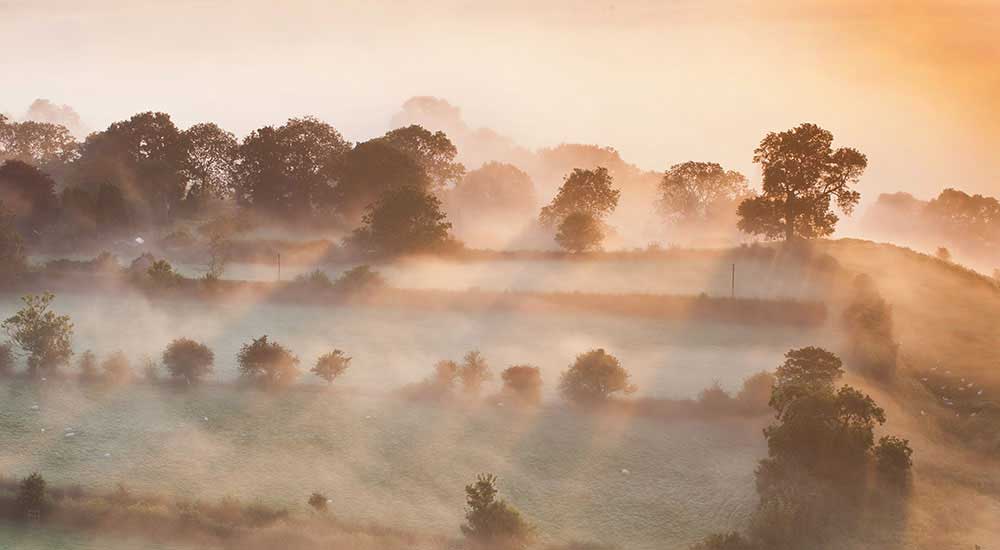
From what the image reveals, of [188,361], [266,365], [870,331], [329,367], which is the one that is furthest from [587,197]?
[188,361]

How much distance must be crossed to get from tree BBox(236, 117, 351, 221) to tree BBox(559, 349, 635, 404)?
7097 cm

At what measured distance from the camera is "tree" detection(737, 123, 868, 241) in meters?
78.0

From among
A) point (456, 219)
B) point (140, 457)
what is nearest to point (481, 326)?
point (140, 457)

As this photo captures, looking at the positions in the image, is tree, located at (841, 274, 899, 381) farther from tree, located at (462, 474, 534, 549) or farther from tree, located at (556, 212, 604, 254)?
tree, located at (462, 474, 534, 549)

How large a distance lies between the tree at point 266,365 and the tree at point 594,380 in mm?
Result: 17185

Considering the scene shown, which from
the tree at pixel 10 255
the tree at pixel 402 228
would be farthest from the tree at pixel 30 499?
the tree at pixel 402 228

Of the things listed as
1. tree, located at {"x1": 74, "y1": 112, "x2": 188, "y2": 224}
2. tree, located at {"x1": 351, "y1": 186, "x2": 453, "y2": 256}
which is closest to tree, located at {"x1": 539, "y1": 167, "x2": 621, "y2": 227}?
tree, located at {"x1": 351, "y1": 186, "x2": 453, "y2": 256}

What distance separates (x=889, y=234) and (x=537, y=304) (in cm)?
13541

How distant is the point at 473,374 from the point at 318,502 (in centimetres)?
1499

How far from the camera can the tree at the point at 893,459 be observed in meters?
38.9

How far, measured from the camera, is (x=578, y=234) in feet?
283

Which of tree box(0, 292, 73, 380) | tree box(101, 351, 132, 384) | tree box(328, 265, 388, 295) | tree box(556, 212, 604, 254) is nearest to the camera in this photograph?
tree box(101, 351, 132, 384)

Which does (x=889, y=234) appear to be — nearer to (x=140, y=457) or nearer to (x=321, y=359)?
(x=321, y=359)

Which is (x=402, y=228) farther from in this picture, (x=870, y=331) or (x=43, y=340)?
(x=870, y=331)
